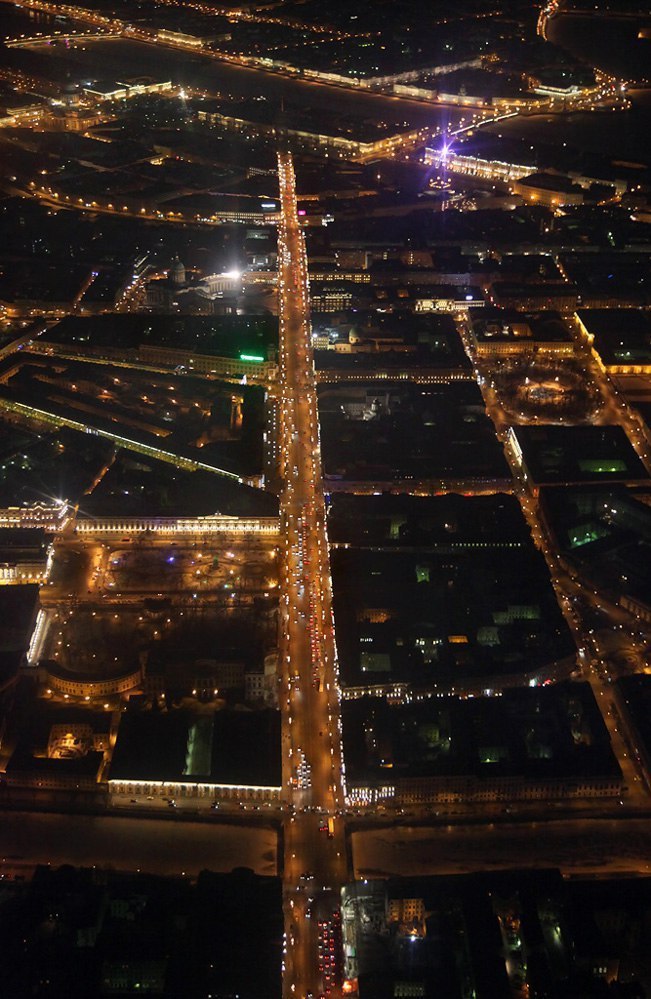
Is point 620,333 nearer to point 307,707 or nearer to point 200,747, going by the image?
point 307,707

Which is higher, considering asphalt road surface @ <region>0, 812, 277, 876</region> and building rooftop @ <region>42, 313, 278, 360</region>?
building rooftop @ <region>42, 313, 278, 360</region>

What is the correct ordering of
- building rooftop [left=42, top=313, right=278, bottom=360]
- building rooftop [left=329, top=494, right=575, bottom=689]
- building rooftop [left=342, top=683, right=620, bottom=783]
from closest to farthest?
building rooftop [left=342, top=683, right=620, bottom=783], building rooftop [left=329, top=494, right=575, bottom=689], building rooftop [left=42, top=313, right=278, bottom=360]

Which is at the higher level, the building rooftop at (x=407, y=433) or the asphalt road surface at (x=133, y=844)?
the building rooftop at (x=407, y=433)

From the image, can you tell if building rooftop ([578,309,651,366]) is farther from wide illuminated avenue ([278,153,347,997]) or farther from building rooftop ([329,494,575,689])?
wide illuminated avenue ([278,153,347,997])

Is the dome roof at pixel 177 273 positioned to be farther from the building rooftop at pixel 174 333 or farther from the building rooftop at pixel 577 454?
the building rooftop at pixel 577 454

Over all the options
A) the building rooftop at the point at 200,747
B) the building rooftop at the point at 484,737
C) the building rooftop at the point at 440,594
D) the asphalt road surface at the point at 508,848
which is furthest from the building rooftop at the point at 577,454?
the building rooftop at the point at 200,747

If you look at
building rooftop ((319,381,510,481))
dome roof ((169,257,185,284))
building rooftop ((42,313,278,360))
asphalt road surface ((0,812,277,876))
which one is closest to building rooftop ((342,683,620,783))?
asphalt road surface ((0,812,277,876))

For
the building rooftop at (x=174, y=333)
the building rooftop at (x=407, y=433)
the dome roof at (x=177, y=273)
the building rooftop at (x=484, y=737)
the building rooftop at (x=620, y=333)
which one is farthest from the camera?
the dome roof at (x=177, y=273)

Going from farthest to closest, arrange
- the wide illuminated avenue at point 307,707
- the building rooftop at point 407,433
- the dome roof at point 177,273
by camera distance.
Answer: the dome roof at point 177,273, the building rooftop at point 407,433, the wide illuminated avenue at point 307,707

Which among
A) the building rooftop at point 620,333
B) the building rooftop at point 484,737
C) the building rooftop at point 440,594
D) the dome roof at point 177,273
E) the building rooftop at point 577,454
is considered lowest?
the building rooftop at point 484,737
